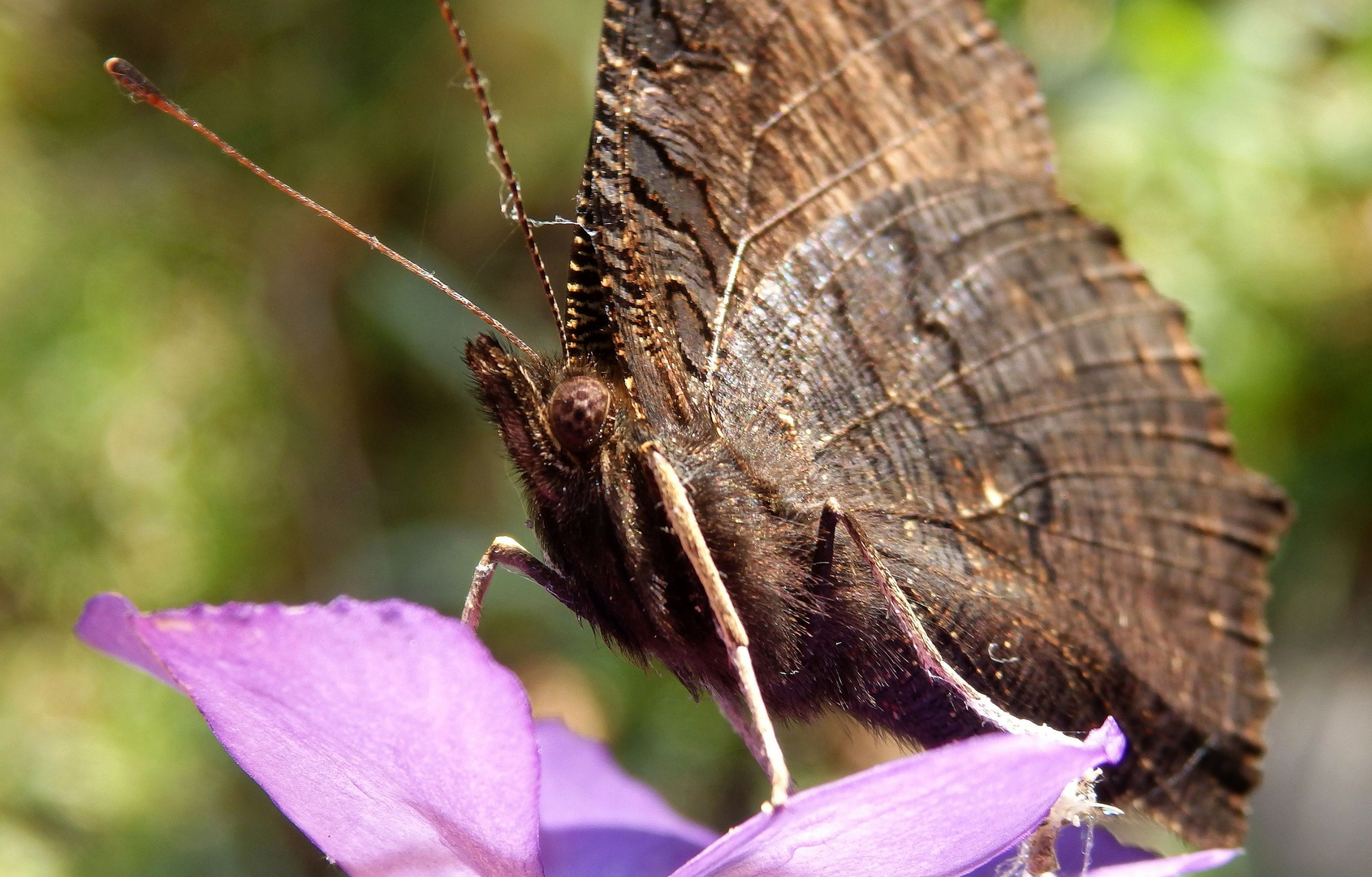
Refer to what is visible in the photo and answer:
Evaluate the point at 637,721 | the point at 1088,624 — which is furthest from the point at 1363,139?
the point at 637,721

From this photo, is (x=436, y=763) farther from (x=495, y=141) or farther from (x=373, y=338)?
(x=373, y=338)

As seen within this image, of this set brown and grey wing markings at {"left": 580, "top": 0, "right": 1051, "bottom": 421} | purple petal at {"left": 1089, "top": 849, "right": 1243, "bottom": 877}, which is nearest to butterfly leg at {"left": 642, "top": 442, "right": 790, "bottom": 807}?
brown and grey wing markings at {"left": 580, "top": 0, "right": 1051, "bottom": 421}

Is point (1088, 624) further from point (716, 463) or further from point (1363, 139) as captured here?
point (1363, 139)

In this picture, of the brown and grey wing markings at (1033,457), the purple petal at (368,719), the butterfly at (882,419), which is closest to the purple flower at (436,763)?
the purple petal at (368,719)

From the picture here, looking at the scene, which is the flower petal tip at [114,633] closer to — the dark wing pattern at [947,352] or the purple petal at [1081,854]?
the dark wing pattern at [947,352]

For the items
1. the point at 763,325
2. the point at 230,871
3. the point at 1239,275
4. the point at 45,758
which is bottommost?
the point at 230,871

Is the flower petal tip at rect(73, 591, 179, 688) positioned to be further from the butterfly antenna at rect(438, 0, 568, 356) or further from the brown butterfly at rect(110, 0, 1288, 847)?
the butterfly antenna at rect(438, 0, 568, 356)
